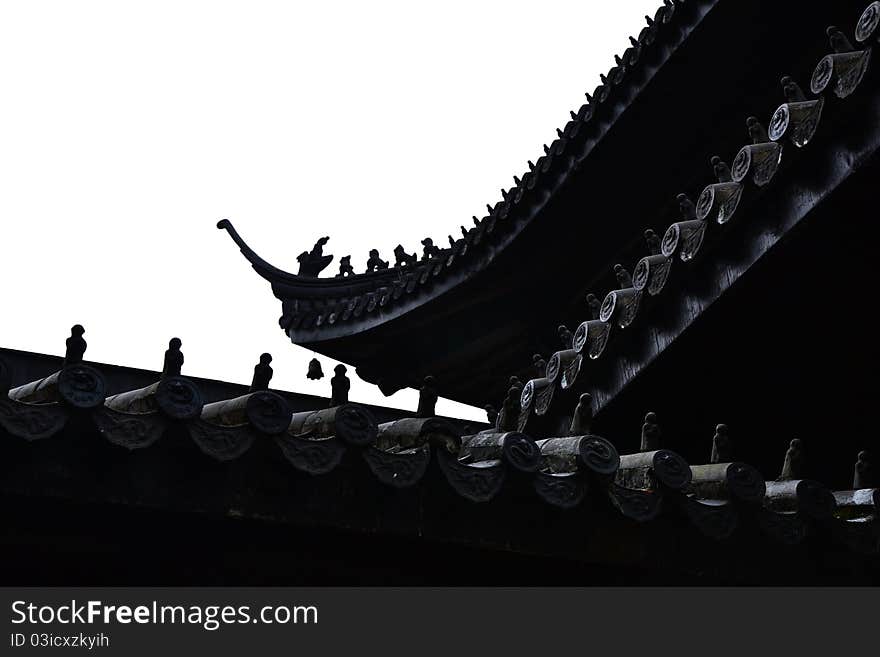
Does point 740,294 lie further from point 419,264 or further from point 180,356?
point 419,264

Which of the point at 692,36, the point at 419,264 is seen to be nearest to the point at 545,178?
the point at 692,36

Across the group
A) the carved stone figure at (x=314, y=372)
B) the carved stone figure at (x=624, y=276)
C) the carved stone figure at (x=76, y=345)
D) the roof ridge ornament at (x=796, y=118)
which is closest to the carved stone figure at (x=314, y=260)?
the carved stone figure at (x=314, y=372)

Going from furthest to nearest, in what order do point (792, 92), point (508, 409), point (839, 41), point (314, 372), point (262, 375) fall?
point (314, 372) → point (508, 409) → point (792, 92) → point (839, 41) → point (262, 375)

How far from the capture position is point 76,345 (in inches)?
152

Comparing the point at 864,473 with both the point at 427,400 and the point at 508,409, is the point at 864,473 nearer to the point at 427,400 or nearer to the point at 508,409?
the point at 508,409

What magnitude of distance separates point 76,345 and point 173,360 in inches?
12.2

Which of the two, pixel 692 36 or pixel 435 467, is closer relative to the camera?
pixel 435 467

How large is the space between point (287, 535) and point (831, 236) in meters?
2.75

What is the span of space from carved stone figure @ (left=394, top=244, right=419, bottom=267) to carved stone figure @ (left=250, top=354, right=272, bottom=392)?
688 cm

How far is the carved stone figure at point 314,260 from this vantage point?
38.0ft

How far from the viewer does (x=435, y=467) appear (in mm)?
4047

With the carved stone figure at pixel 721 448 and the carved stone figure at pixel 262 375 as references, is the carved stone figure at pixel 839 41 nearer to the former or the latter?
the carved stone figure at pixel 721 448

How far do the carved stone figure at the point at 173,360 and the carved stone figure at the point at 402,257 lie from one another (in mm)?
7084

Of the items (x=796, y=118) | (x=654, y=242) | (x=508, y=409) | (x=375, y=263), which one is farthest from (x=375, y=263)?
(x=796, y=118)
